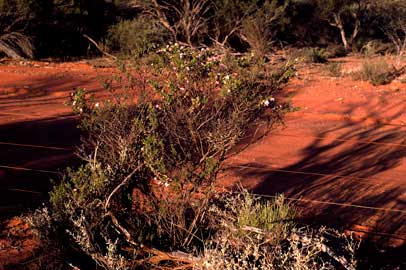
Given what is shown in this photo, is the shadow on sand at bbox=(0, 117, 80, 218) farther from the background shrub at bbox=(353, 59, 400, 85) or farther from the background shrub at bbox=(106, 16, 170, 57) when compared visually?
the background shrub at bbox=(106, 16, 170, 57)

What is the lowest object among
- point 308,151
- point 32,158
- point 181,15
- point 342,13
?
point 342,13

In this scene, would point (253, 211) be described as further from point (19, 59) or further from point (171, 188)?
point (19, 59)

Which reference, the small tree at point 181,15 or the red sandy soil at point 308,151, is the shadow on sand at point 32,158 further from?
the small tree at point 181,15

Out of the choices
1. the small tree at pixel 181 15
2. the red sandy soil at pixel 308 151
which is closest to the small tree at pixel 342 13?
the small tree at pixel 181 15

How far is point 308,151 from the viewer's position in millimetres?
11273

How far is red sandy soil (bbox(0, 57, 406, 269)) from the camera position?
7.64 metres

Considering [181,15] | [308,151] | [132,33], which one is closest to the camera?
[308,151]

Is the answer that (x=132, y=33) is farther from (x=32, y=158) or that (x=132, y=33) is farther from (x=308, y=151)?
(x=32, y=158)

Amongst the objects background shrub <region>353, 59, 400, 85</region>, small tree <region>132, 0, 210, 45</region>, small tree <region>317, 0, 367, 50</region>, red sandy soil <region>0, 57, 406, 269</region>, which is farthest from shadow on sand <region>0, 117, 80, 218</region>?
small tree <region>317, 0, 367, 50</region>

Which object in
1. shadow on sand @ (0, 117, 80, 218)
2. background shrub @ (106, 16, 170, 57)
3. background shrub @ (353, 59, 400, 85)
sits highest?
shadow on sand @ (0, 117, 80, 218)

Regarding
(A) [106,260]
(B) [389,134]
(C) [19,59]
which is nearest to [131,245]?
(A) [106,260]

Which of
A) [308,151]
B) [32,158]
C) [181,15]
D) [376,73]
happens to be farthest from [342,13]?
[32,158]

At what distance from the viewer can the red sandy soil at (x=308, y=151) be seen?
7.64 meters

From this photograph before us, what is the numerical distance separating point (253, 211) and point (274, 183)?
3742mm
